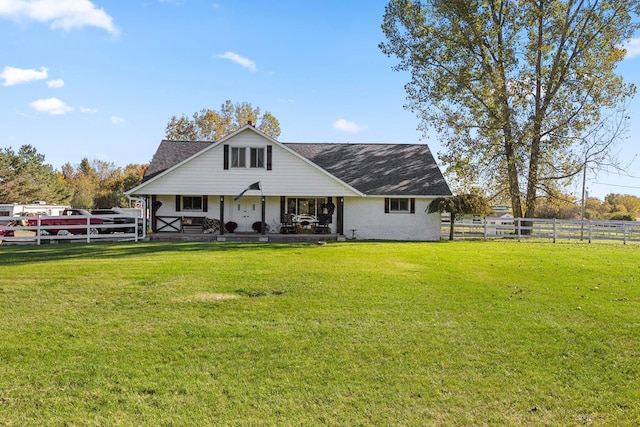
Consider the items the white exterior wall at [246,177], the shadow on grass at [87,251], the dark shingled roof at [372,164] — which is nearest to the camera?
the shadow on grass at [87,251]

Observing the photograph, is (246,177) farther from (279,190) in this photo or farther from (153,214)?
(153,214)

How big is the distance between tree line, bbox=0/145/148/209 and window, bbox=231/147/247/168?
114 feet

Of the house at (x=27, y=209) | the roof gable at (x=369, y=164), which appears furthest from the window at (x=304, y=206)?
the house at (x=27, y=209)

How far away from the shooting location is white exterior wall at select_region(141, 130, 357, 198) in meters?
22.2

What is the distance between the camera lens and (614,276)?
1111cm

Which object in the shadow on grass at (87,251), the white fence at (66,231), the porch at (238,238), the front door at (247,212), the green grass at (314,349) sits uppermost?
the front door at (247,212)

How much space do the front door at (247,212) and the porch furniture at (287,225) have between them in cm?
148

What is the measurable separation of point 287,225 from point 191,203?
5.20 meters

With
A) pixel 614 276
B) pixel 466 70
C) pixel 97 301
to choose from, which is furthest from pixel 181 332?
pixel 466 70

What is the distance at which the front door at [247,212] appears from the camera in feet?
79.0

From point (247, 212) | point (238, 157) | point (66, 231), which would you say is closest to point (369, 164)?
point (247, 212)

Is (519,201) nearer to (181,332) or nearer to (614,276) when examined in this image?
(614,276)

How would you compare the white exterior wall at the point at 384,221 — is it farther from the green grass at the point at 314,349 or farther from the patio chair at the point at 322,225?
the green grass at the point at 314,349

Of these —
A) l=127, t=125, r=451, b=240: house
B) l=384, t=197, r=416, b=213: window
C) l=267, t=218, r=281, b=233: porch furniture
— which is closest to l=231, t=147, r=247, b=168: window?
l=127, t=125, r=451, b=240: house
